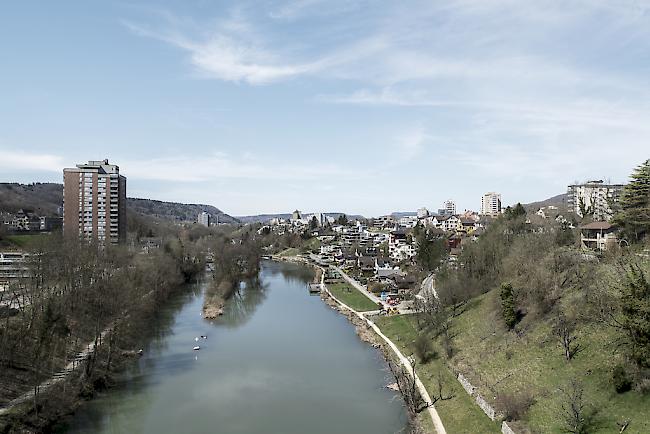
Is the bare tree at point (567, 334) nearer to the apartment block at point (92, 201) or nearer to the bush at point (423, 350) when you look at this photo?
the bush at point (423, 350)

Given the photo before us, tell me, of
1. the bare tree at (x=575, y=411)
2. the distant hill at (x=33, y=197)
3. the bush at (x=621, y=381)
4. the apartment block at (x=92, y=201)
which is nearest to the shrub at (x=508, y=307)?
the bare tree at (x=575, y=411)

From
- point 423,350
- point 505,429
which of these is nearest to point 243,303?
point 423,350

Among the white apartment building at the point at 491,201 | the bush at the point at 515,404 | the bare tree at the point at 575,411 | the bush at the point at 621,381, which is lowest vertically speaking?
the bush at the point at 515,404

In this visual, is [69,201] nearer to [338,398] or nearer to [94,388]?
[94,388]

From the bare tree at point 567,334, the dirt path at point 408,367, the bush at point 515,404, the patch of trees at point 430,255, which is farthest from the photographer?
the patch of trees at point 430,255

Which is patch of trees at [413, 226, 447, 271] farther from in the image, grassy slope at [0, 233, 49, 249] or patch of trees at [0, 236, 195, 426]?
grassy slope at [0, 233, 49, 249]

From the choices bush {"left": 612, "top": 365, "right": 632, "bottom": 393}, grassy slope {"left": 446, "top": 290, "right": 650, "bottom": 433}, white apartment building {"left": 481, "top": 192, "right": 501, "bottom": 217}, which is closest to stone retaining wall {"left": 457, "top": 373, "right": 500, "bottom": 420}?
grassy slope {"left": 446, "top": 290, "right": 650, "bottom": 433}
